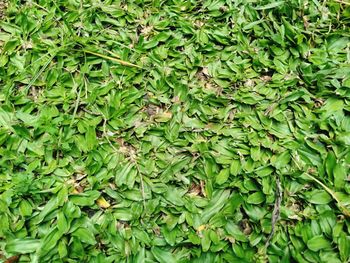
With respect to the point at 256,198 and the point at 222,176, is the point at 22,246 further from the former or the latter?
the point at 256,198

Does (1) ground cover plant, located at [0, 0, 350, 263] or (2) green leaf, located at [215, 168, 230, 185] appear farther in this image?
(2) green leaf, located at [215, 168, 230, 185]

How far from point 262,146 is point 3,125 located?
137 centimetres

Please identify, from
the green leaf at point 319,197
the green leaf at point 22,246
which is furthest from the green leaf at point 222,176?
the green leaf at point 22,246

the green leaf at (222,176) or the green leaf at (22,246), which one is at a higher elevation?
the green leaf at (222,176)

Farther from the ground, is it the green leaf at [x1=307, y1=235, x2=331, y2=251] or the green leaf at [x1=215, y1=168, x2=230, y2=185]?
the green leaf at [x1=215, y1=168, x2=230, y2=185]

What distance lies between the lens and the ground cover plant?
6.89 ft

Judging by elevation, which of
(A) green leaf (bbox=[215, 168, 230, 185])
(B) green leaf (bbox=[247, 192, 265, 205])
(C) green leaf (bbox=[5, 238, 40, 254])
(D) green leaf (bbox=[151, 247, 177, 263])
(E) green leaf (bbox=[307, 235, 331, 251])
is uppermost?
(A) green leaf (bbox=[215, 168, 230, 185])

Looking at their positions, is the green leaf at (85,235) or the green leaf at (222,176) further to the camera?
the green leaf at (222,176)

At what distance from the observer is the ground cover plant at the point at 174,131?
2102 mm

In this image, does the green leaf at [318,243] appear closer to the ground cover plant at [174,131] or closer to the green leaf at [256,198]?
the ground cover plant at [174,131]

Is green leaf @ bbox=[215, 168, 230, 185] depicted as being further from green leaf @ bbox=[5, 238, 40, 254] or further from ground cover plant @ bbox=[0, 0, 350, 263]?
green leaf @ bbox=[5, 238, 40, 254]

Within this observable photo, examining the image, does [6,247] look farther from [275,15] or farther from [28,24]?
[275,15]

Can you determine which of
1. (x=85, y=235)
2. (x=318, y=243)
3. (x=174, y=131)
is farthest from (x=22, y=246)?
(x=318, y=243)

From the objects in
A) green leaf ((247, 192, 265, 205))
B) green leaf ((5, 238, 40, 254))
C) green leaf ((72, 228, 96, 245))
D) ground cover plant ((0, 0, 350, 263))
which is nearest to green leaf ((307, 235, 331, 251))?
ground cover plant ((0, 0, 350, 263))
